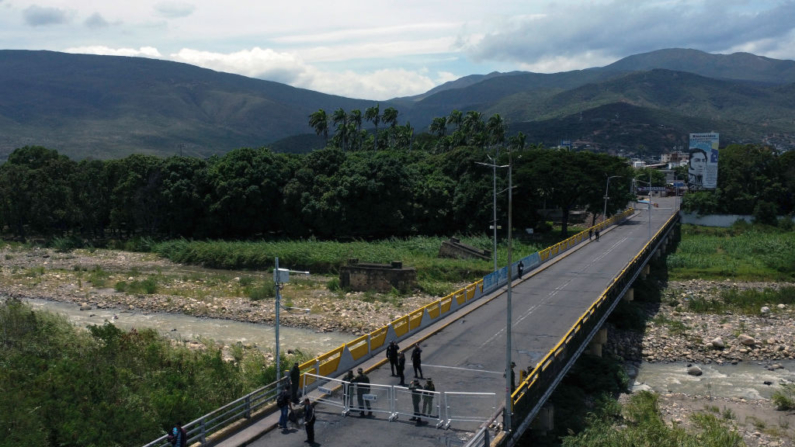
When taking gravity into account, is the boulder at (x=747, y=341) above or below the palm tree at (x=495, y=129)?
below

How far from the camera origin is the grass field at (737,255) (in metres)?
56.8

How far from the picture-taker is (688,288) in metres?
53.0

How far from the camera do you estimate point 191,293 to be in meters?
47.8

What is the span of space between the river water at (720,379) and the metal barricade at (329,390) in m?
16.8

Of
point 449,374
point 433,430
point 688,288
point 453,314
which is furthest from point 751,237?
point 433,430

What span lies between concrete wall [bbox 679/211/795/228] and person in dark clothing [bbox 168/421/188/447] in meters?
81.3

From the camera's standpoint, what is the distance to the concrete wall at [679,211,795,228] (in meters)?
81.5

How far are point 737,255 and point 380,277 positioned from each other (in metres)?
38.8

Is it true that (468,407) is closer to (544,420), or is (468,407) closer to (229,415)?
(544,420)

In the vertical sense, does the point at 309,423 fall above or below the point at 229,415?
above

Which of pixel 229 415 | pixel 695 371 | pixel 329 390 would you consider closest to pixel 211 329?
pixel 329 390

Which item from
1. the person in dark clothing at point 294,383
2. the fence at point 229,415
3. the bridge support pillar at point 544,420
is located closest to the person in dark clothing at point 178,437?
the fence at point 229,415

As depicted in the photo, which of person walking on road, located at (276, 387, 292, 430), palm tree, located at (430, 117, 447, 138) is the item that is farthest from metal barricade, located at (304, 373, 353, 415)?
palm tree, located at (430, 117, 447, 138)

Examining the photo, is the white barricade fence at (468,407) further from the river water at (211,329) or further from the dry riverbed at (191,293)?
the dry riverbed at (191,293)
